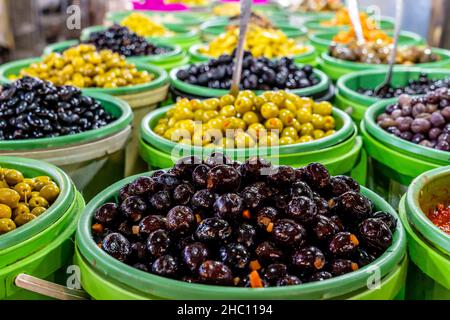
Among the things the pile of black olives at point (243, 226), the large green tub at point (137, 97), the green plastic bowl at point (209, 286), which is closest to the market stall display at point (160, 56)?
the large green tub at point (137, 97)

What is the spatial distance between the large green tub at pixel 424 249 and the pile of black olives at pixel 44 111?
4.92ft

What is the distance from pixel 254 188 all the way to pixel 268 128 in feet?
3.14

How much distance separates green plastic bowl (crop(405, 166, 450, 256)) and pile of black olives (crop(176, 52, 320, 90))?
4.52 feet

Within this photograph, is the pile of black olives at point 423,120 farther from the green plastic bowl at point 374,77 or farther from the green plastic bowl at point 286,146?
the green plastic bowl at point 374,77

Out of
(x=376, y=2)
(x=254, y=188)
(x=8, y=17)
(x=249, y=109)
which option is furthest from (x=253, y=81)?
(x=376, y=2)

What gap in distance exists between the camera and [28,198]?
192 cm

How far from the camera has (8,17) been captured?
6762 millimetres

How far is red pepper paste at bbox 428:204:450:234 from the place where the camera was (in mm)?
1848

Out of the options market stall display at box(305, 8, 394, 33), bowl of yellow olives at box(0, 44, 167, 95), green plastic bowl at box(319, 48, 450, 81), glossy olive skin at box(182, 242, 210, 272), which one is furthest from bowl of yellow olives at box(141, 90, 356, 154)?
market stall display at box(305, 8, 394, 33)

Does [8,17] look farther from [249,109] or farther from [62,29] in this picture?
[249,109]

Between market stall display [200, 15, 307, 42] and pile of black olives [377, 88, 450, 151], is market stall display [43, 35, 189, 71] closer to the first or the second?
market stall display [200, 15, 307, 42]

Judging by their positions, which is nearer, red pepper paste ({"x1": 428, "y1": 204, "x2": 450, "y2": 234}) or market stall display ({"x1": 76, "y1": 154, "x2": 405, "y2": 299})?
market stall display ({"x1": 76, "y1": 154, "x2": 405, "y2": 299})

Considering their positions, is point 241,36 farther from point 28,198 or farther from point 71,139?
point 28,198
